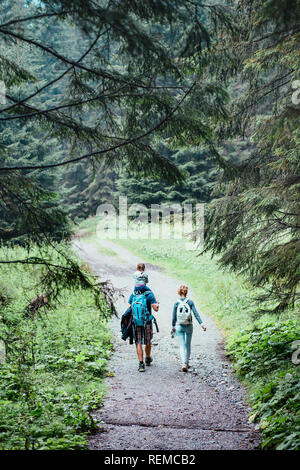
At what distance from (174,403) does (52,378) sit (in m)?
2.15

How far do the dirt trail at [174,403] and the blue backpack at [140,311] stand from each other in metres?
1.02

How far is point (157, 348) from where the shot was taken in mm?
9961

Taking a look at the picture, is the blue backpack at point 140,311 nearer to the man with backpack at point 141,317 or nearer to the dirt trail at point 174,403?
the man with backpack at point 141,317

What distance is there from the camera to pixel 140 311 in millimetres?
8109

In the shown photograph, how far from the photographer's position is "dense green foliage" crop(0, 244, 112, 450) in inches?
190

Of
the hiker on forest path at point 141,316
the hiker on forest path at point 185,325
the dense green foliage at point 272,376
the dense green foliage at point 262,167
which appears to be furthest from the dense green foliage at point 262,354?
the hiker on forest path at point 141,316

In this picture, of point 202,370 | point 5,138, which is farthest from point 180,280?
point 5,138

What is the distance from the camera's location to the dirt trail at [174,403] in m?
5.01

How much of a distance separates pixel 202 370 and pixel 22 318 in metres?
4.70

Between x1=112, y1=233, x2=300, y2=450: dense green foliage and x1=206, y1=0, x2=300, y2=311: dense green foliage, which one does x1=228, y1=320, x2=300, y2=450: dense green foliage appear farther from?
x1=206, y1=0, x2=300, y2=311: dense green foliage

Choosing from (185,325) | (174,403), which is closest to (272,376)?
(174,403)

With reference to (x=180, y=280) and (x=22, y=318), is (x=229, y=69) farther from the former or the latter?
(x=180, y=280)

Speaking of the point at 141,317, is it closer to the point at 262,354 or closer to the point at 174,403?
the point at 174,403

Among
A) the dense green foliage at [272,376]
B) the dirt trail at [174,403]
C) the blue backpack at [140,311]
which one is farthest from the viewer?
the blue backpack at [140,311]
